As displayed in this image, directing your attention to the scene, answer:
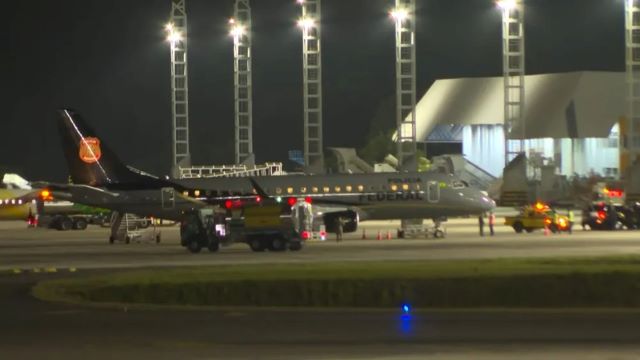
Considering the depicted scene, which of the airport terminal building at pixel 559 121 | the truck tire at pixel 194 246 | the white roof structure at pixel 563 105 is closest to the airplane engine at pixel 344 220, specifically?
the truck tire at pixel 194 246

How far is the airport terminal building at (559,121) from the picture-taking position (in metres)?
119

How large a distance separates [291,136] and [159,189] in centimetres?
13703

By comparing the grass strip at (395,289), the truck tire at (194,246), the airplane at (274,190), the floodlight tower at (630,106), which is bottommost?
the grass strip at (395,289)

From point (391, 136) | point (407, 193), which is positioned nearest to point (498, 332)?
point (407, 193)

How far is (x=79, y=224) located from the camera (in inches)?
3211

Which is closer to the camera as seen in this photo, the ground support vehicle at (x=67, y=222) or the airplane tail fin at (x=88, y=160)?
the airplane tail fin at (x=88, y=160)

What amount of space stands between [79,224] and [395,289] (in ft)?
193

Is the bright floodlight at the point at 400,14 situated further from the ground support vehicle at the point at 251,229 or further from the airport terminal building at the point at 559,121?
the airport terminal building at the point at 559,121

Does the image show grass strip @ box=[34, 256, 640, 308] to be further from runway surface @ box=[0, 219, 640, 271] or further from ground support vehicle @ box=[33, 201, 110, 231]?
ground support vehicle @ box=[33, 201, 110, 231]

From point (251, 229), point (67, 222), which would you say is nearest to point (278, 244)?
point (251, 229)

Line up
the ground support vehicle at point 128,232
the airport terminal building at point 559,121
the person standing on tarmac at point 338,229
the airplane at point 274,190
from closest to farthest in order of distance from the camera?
the person standing on tarmac at point 338,229
the ground support vehicle at point 128,232
the airplane at point 274,190
the airport terminal building at point 559,121

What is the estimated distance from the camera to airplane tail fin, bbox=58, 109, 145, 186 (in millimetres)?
60875

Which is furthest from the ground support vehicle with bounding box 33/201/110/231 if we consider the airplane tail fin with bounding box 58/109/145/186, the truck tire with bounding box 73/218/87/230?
the airplane tail fin with bounding box 58/109/145/186

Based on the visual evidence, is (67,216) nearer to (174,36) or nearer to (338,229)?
(174,36)
